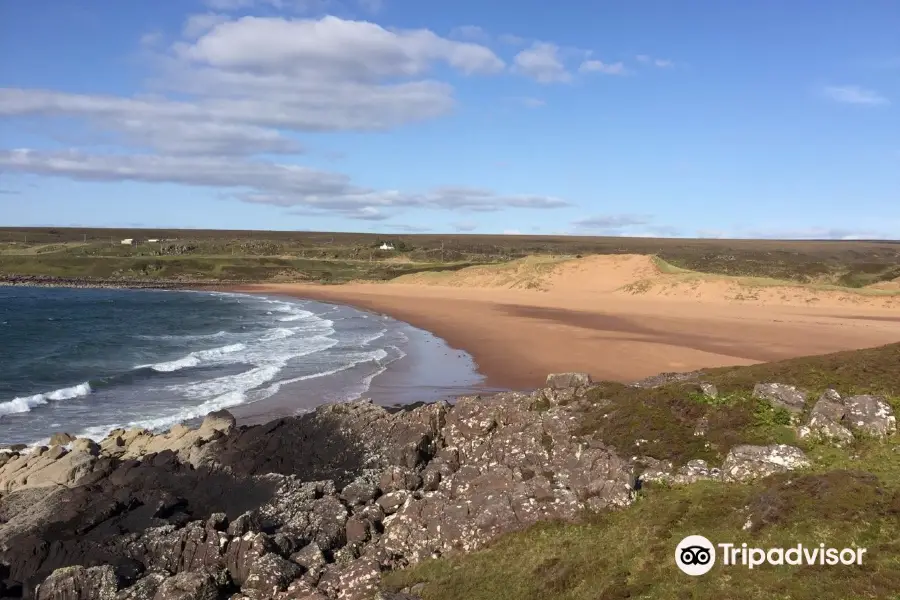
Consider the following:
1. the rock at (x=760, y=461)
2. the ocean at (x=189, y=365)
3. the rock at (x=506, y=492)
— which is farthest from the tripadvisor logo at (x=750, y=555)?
the ocean at (x=189, y=365)

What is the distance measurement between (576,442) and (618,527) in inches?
140

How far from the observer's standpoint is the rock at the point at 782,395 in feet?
42.6

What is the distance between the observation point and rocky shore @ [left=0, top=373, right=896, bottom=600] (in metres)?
10.1

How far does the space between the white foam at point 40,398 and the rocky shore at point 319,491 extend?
757 cm

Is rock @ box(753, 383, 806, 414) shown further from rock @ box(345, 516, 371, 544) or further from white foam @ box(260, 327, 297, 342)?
white foam @ box(260, 327, 297, 342)

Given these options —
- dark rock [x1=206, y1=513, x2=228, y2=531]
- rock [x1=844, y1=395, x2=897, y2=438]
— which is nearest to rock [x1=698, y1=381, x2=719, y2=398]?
rock [x1=844, y1=395, x2=897, y2=438]

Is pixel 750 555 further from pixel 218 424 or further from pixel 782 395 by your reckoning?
pixel 218 424

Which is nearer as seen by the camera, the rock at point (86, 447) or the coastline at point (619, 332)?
the rock at point (86, 447)

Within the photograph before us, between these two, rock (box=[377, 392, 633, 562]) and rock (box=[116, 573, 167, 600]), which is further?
rock (box=[377, 392, 633, 562])

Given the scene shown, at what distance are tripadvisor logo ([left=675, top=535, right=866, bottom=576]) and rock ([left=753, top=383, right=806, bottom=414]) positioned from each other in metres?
5.78

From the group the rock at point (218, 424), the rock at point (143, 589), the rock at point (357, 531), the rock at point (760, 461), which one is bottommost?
the rock at point (143, 589)

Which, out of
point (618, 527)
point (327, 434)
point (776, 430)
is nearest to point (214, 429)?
point (327, 434)

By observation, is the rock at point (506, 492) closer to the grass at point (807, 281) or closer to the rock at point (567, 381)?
the rock at point (567, 381)

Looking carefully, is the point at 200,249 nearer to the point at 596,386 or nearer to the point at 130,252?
the point at 130,252
